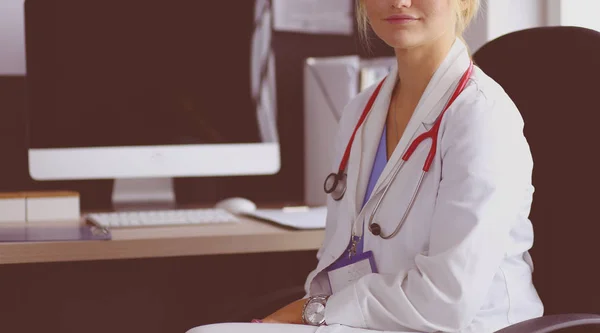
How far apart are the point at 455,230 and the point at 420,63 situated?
36 centimetres

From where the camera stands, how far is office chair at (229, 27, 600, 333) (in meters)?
1.36

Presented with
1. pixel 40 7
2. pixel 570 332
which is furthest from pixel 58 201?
pixel 570 332

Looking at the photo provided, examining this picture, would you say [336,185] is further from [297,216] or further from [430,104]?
[297,216]

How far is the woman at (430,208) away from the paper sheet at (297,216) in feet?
0.59

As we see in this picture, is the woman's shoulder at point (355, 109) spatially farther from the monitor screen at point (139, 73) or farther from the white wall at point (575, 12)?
the white wall at point (575, 12)

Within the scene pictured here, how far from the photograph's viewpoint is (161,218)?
1769mm

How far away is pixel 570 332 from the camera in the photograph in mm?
1197

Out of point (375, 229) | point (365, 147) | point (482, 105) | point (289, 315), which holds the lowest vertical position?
point (289, 315)

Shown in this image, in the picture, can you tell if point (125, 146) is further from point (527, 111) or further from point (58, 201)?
point (527, 111)

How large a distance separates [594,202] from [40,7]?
4.30 ft

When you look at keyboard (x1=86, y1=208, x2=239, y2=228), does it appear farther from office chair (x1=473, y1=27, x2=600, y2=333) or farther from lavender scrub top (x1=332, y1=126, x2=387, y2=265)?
office chair (x1=473, y1=27, x2=600, y2=333)

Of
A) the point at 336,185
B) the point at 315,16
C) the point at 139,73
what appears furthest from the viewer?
the point at 315,16

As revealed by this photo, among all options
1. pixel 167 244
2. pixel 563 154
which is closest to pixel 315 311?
pixel 167 244

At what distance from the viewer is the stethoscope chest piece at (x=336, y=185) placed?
1506mm
